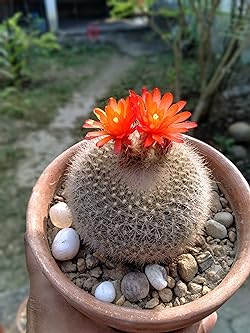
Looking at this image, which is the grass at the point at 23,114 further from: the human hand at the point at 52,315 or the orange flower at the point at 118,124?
the orange flower at the point at 118,124

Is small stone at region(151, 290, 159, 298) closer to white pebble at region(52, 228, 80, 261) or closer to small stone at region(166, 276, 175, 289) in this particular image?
small stone at region(166, 276, 175, 289)

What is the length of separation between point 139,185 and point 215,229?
0.80 ft

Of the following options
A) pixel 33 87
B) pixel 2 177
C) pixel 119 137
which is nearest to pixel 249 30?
pixel 2 177

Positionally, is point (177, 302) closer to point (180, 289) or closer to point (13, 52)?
point (180, 289)

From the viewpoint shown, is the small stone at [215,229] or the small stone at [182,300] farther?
the small stone at [215,229]

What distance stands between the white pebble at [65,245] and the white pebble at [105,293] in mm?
100

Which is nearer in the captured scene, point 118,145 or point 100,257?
point 118,145

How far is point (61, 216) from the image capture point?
1.04 m

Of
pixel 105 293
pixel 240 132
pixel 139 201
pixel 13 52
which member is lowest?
pixel 240 132

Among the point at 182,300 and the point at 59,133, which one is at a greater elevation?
the point at 182,300

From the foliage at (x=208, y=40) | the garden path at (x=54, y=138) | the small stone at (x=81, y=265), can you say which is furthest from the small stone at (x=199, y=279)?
the foliage at (x=208, y=40)

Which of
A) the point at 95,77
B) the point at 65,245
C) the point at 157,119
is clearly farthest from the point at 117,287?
the point at 95,77

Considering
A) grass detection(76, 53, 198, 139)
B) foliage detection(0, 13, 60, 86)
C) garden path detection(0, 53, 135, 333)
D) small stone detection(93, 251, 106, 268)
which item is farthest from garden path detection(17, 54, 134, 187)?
small stone detection(93, 251, 106, 268)

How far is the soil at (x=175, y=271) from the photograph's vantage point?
94 centimetres
